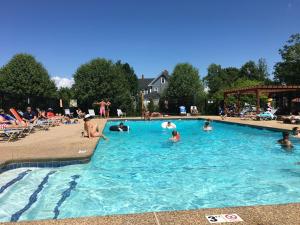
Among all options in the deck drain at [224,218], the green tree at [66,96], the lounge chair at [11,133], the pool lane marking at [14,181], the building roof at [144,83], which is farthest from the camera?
the building roof at [144,83]

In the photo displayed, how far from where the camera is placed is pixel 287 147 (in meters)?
10.9

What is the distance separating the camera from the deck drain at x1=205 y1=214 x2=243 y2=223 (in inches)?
130

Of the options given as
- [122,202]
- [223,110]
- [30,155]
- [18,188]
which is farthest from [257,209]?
[223,110]

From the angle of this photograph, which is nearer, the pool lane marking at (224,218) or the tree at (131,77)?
the pool lane marking at (224,218)

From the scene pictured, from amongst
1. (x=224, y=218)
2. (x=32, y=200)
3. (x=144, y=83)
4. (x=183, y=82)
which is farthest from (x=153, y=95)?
(x=224, y=218)

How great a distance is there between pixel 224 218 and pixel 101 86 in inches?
1254

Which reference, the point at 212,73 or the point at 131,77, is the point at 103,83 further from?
the point at 212,73

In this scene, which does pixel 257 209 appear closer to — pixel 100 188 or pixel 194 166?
pixel 100 188

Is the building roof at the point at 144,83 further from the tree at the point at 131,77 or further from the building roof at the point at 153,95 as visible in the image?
the tree at the point at 131,77

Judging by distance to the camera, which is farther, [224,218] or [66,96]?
[66,96]

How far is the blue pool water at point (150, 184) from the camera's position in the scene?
18.4 feet

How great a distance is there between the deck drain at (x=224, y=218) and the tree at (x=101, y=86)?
101 feet

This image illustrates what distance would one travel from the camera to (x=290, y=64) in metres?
48.6

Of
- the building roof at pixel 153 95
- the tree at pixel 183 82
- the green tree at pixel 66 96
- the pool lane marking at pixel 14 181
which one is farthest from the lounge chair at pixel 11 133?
the building roof at pixel 153 95
